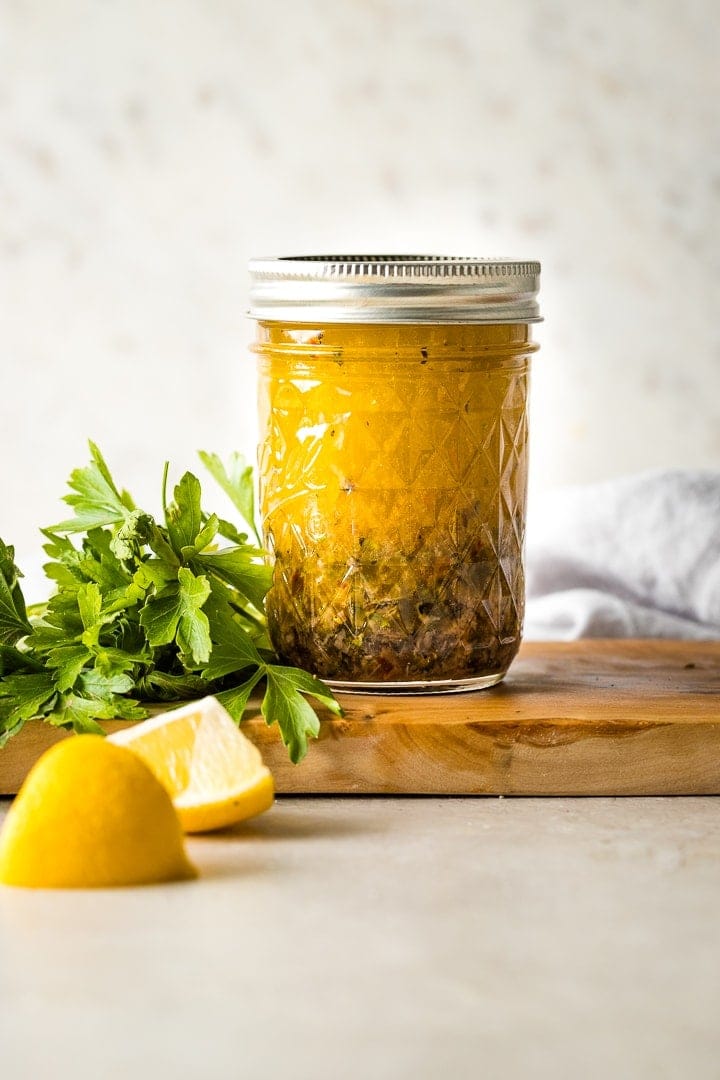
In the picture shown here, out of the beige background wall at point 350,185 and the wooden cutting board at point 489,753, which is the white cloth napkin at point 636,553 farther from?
the beige background wall at point 350,185

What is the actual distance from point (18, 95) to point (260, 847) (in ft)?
5.16

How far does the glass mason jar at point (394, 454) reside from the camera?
951mm

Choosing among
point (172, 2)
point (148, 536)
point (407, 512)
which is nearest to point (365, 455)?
point (407, 512)

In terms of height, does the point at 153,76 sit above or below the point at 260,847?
above

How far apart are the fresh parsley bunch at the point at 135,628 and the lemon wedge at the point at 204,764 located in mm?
58

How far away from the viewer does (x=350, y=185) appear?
2078 millimetres

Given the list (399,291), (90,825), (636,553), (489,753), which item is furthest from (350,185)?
(90,825)

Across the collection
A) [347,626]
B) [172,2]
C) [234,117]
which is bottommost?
[347,626]

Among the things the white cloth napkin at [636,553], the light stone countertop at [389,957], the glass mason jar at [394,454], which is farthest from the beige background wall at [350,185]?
the light stone countertop at [389,957]

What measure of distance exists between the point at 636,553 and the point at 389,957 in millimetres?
840

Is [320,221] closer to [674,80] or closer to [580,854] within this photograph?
[674,80]

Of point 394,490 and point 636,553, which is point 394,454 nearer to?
point 394,490

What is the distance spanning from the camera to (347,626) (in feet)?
3.22

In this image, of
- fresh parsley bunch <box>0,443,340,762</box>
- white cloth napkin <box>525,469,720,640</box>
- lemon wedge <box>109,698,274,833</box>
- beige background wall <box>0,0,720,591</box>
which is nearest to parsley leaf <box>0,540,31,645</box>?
fresh parsley bunch <box>0,443,340,762</box>
